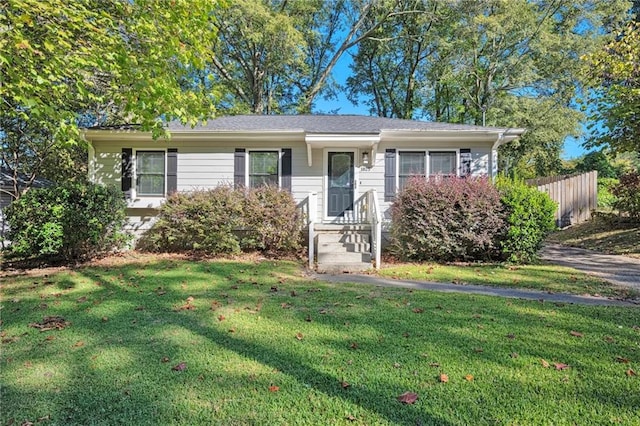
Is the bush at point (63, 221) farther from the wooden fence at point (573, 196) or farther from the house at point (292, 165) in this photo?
the wooden fence at point (573, 196)

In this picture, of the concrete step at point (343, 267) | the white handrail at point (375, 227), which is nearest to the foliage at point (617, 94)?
the white handrail at point (375, 227)

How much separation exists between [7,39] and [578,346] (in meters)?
7.15

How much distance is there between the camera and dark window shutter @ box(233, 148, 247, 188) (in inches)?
385

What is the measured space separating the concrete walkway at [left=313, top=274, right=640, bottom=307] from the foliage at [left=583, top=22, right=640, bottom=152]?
5.68 meters

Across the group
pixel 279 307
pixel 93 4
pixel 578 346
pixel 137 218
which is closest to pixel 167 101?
pixel 93 4

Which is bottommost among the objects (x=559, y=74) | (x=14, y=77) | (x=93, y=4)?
(x=14, y=77)

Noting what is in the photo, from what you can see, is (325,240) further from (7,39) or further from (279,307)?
(7,39)

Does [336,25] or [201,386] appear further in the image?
[336,25]

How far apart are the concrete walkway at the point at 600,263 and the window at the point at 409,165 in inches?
147

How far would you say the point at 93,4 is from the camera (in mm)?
5918

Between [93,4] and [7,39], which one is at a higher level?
[93,4]

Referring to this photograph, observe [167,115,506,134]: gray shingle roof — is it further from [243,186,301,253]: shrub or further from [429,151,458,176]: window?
[243,186,301,253]: shrub

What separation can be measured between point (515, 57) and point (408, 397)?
63.7 feet

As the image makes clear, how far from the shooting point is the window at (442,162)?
385 inches
